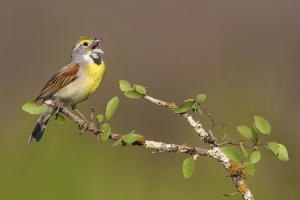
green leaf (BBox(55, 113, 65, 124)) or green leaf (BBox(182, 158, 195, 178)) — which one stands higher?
green leaf (BBox(55, 113, 65, 124))

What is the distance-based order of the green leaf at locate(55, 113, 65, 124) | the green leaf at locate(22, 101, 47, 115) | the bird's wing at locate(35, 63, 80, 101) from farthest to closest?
1. the bird's wing at locate(35, 63, 80, 101)
2. the green leaf at locate(55, 113, 65, 124)
3. the green leaf at locate(22, 101, 47, 115)

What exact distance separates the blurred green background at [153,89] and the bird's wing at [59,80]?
26cm

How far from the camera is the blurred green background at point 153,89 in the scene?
352 centimetres

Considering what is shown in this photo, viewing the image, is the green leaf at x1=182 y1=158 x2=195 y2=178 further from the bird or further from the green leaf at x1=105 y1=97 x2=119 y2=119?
the bird

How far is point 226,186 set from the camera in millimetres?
3467

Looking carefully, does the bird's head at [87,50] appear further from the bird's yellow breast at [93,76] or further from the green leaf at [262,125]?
the green leaf at [262,125]

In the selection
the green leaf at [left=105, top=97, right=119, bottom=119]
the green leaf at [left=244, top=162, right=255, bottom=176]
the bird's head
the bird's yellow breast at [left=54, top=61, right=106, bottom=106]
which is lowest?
the green leaf at [left=244, top=162, right=255, bottom=176]

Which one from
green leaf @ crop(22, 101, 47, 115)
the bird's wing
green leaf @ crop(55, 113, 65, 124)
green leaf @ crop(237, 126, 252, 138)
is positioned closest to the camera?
green leaf @ crop(237, 126, 252, 138)

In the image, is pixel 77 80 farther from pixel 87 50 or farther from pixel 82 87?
pixel 87 50

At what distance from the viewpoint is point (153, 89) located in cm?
Result: 562

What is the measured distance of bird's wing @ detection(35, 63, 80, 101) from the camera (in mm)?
3199

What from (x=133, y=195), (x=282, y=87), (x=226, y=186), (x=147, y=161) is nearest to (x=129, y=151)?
(x=147, y=161)

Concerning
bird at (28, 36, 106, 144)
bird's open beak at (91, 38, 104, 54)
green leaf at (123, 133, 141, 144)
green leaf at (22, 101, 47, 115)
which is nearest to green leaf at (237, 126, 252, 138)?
green leaf at (123, 133, 141, 144)

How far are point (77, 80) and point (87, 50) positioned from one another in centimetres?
18
